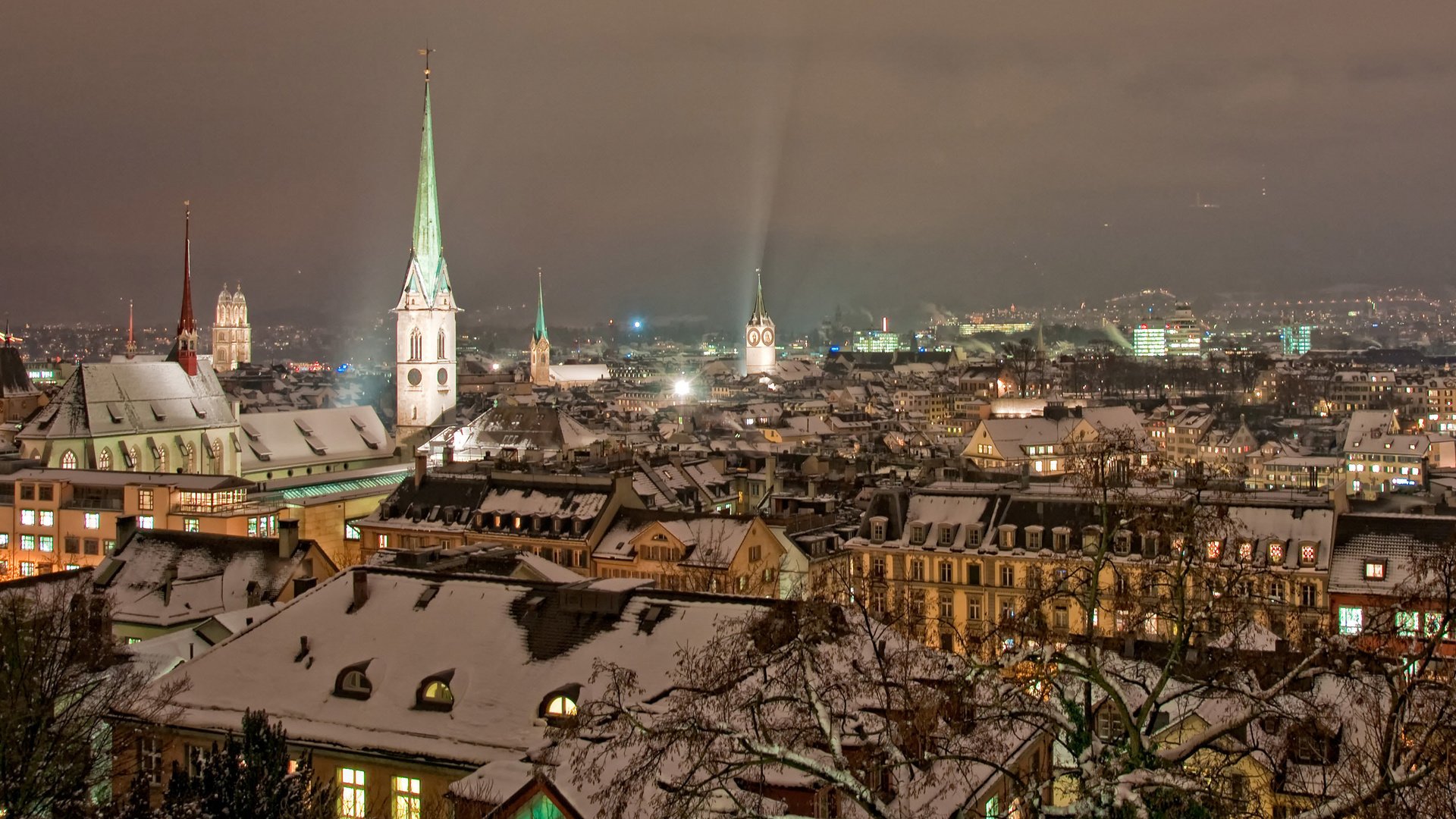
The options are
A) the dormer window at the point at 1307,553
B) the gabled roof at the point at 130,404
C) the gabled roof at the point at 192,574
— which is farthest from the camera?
the gabled roof at the point at 130,404

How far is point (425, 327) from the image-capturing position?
323 feet

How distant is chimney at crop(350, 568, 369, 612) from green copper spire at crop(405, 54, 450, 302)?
7478 centimetres

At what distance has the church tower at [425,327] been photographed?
96938mm

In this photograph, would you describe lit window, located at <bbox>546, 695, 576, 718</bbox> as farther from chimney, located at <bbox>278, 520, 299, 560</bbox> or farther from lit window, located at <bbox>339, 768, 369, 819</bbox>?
chimney, located at <bbox>278, 520, 299, 560</bbox>

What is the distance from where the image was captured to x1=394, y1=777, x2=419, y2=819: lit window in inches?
806

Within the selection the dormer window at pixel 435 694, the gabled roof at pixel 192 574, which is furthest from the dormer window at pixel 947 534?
the dormer window at pixel 435 694

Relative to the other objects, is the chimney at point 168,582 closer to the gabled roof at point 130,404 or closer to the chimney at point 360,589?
the chimney at point 360,589

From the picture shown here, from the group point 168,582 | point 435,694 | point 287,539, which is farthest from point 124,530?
point 435,694

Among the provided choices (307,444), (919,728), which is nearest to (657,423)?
(307,444)

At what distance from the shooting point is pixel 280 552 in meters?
36.6

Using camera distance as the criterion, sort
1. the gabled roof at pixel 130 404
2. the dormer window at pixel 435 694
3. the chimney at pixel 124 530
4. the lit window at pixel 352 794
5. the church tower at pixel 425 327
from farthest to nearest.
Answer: the church tower at pixel 425 327
the gabled roof at pixel 130 404
the chimney at pixel 124 530
the dormer window at pixel 435 694
the lit window at pixel 352 794

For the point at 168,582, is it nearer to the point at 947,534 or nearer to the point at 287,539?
the point at 287,539

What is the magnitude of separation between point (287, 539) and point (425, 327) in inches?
2486

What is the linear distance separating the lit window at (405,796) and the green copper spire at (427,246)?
79.8 meters
